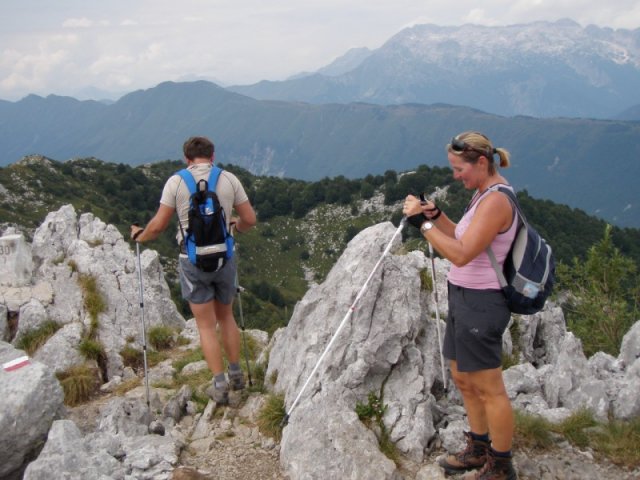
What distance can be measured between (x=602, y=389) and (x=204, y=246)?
5780mm

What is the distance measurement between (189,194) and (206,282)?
133 cm

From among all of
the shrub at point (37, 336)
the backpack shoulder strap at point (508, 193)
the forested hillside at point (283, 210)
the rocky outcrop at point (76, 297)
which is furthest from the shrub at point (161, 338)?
the forested hillside at point (283, 210)

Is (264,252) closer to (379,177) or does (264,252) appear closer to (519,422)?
(379,177)

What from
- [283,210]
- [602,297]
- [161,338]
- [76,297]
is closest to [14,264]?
[76,297]

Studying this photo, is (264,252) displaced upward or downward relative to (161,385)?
downward

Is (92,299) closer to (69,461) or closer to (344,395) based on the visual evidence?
(69,461)

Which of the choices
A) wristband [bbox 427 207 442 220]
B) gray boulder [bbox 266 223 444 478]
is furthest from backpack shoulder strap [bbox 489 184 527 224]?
gray boulder [bbox 266 223 444 478]

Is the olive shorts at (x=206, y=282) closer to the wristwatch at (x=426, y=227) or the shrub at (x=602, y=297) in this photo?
the wristwatch at (x=426, y=227)

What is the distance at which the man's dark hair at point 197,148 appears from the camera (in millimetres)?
7680

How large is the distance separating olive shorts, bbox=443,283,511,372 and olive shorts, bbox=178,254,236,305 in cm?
373

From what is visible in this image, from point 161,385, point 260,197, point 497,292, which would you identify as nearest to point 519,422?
point 497,292

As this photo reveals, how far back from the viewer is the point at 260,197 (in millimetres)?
123938

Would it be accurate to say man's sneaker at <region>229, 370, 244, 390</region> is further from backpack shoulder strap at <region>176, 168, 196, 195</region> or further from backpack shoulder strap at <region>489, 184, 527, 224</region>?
backpack shoulder strap at <region>489, 184, 527, 224</region>

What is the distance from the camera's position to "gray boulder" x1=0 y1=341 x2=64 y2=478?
6652 millimetres
